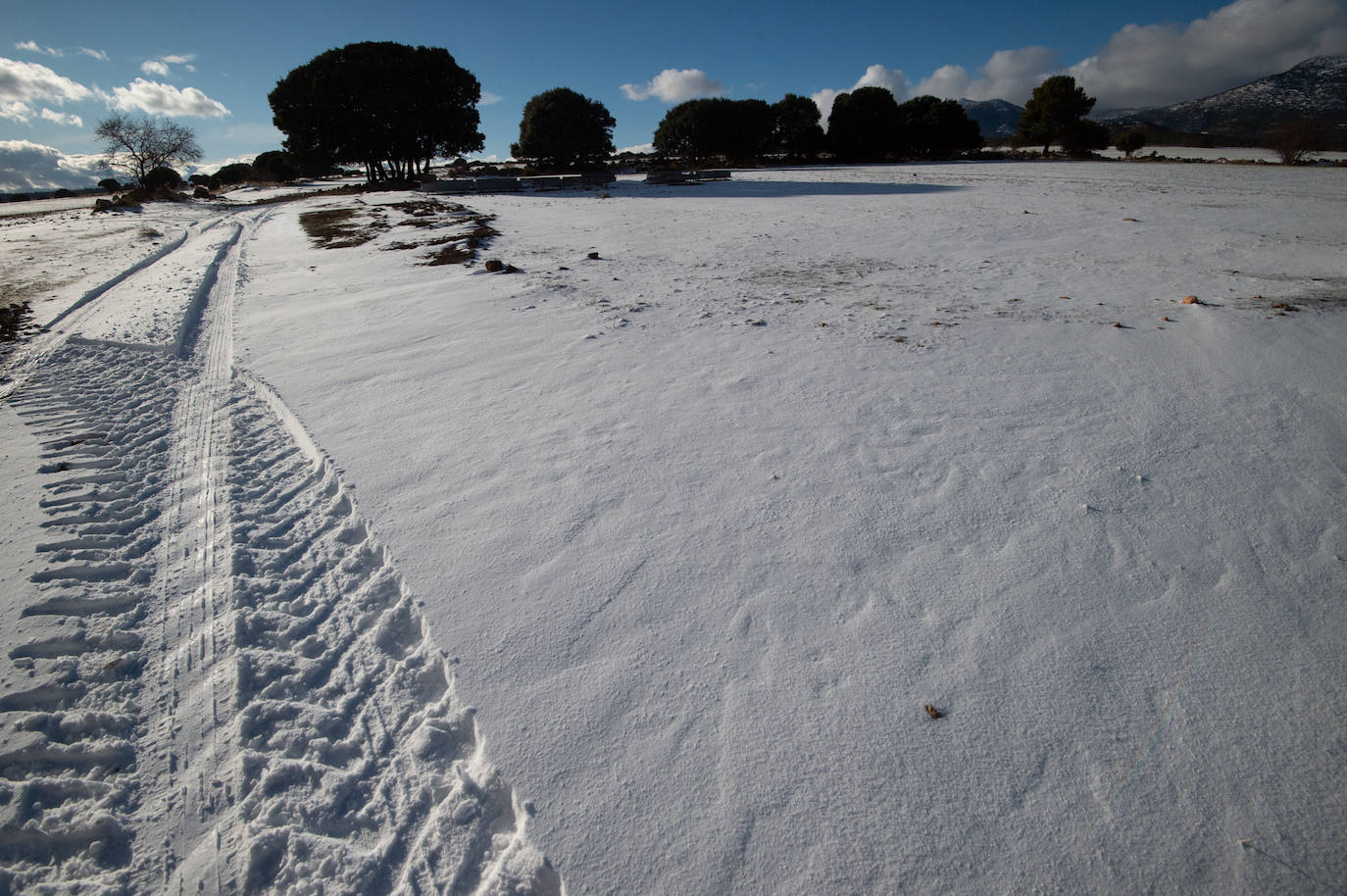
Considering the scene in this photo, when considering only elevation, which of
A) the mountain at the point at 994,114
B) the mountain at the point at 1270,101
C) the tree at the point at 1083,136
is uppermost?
the mountain at the point at 994,114

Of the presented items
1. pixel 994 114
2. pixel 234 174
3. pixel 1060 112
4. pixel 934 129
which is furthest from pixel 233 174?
pixel 994 114

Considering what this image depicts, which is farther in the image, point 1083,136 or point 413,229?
point 1083,136

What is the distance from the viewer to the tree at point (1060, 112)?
3244cm

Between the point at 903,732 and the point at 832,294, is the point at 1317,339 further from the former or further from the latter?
the point at 903,732

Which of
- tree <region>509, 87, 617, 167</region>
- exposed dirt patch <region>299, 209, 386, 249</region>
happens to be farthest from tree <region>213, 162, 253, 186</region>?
exposed dirt patch <region>299, 209, 386, 249</region>

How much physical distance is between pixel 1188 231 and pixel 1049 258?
2994 mm

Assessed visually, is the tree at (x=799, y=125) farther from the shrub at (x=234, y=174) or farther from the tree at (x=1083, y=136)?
the shrub at (x=234, y=174)

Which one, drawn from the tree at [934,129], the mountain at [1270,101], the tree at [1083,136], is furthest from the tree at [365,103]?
the mountain at [1270,101]

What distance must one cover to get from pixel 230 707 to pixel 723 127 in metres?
45.6

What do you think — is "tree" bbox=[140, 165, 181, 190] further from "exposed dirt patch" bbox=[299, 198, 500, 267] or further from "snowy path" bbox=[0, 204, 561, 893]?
"snowy path" bbox=[0, 204, 561, 893]

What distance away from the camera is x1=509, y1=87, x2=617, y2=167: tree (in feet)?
105

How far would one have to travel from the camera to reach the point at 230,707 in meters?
2.10

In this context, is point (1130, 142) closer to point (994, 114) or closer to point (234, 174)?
point (234, 174)

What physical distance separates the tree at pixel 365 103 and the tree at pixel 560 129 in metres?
5.47
